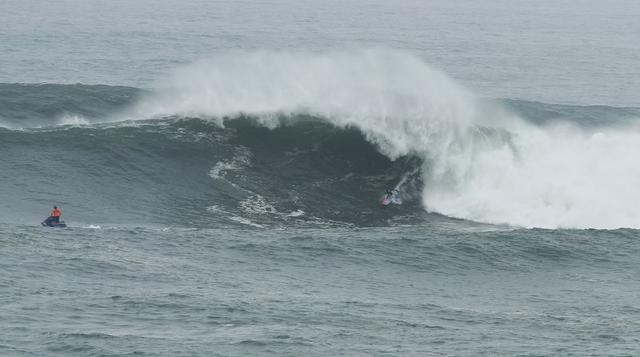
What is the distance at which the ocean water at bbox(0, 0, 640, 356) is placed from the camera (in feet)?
99.1

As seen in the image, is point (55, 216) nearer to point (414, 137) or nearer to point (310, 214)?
point (310, 214)

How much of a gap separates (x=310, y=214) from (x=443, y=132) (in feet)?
35.5

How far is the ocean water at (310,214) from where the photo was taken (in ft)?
99.1

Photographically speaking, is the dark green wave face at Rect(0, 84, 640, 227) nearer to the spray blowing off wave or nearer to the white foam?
the white foam

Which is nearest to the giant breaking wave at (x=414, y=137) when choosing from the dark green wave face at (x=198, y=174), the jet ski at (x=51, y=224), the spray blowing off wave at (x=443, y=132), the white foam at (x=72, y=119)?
the spray blowing off wave at (x=443, y=132)

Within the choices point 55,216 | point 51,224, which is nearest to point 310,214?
point 55,216

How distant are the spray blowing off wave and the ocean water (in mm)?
129

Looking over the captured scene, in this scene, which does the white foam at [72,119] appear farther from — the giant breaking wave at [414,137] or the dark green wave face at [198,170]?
the giant breaking wave at [414,137]

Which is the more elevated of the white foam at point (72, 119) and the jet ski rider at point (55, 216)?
the white foam at point (72, 119)

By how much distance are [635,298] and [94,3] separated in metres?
119

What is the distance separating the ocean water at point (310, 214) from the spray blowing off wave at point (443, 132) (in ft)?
0.42

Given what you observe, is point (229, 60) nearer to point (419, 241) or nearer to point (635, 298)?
point (419, 241)

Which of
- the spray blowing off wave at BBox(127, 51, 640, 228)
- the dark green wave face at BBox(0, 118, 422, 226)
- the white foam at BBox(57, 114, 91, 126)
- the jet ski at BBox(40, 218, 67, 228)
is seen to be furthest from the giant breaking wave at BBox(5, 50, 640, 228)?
the jet ski at BBox(40, 218, 67, 228)

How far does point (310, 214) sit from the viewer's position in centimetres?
4584
